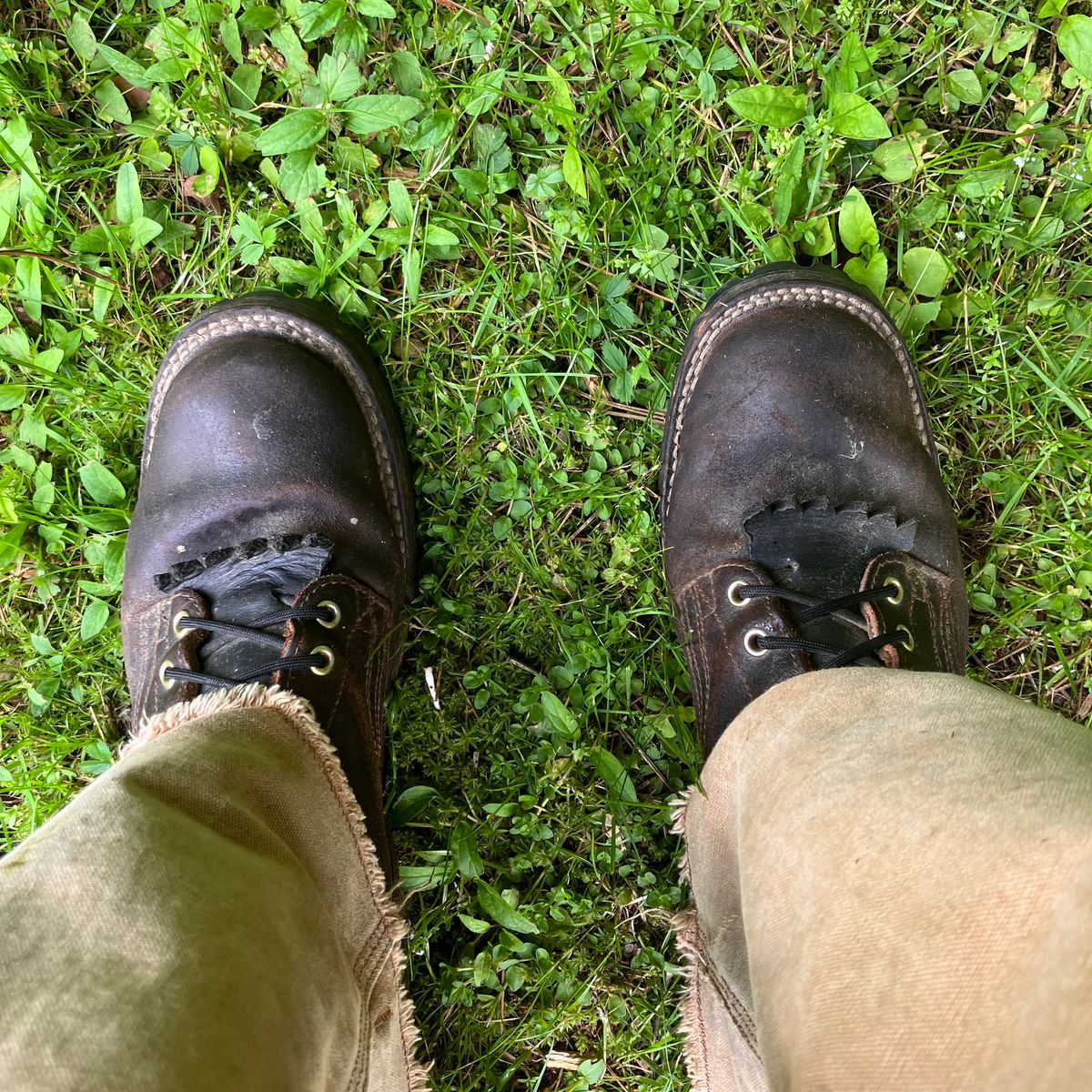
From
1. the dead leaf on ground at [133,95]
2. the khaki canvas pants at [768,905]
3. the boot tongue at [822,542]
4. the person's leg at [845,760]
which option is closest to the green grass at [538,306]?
the dead leaf on ground at [133,95]

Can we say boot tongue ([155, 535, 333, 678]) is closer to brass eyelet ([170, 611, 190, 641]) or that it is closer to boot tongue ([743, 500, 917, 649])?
brass eyelet ([170, 611, 190, 641])

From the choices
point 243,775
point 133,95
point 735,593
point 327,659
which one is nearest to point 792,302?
point 735,593

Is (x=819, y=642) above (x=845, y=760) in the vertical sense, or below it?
below

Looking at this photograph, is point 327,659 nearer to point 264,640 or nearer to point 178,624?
point 264,640

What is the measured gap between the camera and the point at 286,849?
1.12 metres

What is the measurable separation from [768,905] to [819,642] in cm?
56

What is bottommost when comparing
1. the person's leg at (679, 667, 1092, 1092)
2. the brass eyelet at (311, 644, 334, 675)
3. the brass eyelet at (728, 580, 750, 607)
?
the brass eyelet at (311, 644, 334, 675)

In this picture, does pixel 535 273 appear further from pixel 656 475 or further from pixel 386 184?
pixel 656 475

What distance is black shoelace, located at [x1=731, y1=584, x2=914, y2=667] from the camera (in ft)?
4.80

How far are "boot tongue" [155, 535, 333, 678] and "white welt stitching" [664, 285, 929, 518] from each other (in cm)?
70

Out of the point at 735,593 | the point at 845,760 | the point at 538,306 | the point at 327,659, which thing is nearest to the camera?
the point at 845,760

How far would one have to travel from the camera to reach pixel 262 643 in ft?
5.01

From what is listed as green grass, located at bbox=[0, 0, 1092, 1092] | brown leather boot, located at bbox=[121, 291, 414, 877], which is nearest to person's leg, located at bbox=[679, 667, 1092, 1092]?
green grass, located at bbox=[0, 0, 1092, 1092]

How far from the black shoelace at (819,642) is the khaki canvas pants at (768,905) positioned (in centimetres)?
21
